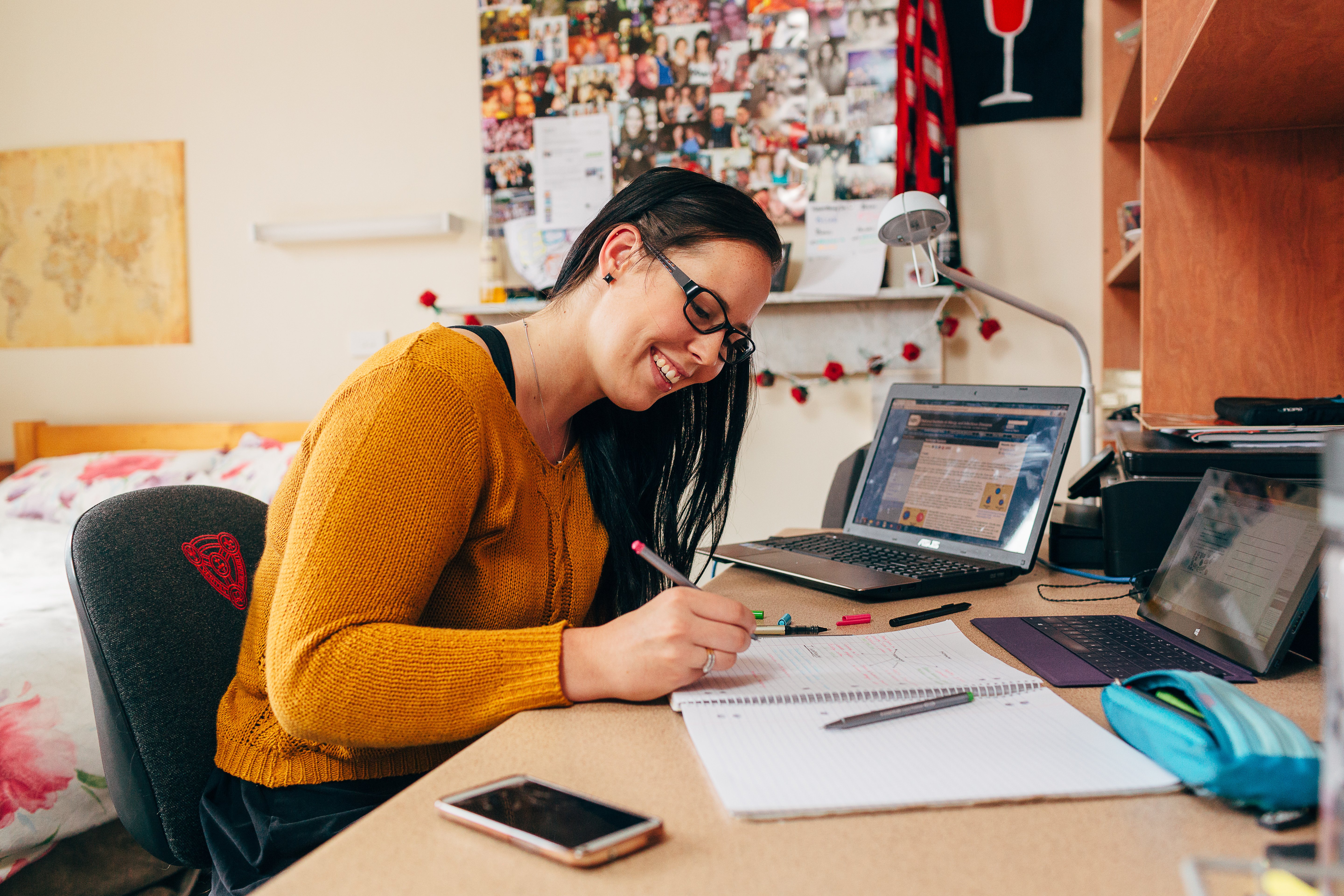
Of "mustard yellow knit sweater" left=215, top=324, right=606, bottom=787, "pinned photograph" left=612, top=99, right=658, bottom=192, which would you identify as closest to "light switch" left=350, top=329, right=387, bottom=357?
"pinned photograph" left=612, top=99, right=658, bottom=192

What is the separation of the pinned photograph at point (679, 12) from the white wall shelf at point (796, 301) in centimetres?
85

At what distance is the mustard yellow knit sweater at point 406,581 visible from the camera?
647mm

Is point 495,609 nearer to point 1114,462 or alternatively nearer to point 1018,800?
point 1018,800

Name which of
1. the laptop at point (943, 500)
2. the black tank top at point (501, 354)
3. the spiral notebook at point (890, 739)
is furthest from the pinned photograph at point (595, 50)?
the spiral notebook at point (890, 739)

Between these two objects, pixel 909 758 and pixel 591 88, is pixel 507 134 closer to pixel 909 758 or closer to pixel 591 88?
pixel 591 88

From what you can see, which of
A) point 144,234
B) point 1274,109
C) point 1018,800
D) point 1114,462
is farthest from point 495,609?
point 144,234

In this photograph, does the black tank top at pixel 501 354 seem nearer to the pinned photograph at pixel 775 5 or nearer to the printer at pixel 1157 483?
the printer at pixel 1157 483

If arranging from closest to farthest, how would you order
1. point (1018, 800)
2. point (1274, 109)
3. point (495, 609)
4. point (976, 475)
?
point (1018, 800) → point (495, 609) → point (1274, 109) → point (976, 475)

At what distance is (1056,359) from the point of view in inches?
97.0

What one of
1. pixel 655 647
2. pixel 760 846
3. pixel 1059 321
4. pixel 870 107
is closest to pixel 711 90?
pixel 870 107

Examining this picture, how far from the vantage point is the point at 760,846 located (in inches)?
17.2

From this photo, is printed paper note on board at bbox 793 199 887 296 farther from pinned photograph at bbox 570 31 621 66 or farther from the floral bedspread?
the floral bedspread

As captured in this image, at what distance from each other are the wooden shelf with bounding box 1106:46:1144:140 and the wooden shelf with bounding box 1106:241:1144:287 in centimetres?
30

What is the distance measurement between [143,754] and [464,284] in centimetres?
210
